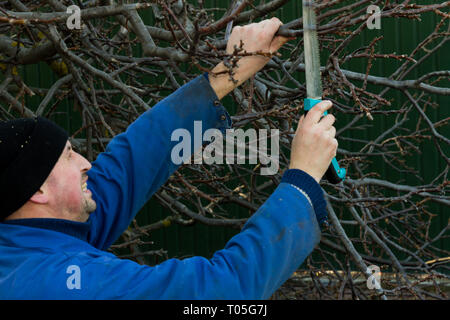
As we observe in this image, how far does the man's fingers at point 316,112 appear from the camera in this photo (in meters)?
1.66

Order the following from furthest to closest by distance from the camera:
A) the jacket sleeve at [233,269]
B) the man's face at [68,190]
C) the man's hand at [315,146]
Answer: the man's face at [68,190] < the man's hand at [315,146] < the jacket sleeve at [233,269]

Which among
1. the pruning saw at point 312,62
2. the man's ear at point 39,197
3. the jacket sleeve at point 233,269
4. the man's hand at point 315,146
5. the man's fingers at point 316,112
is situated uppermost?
the pruning saw at point 312,62

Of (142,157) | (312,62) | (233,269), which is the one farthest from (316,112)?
(142,157)

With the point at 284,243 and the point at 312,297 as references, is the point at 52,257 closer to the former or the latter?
the point at 284,243

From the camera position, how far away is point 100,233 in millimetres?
2037

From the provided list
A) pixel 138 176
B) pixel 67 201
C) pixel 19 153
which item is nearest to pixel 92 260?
pixel 67 201

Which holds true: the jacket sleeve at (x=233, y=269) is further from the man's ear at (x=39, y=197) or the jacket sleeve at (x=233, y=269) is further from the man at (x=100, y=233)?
the man's ear at (x=39, y=197)

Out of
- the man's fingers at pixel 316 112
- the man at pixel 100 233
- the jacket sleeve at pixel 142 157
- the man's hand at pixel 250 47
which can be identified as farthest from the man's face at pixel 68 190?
the man's fingers at pixel 316 112

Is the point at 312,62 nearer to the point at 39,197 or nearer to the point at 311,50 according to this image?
the point at 311,50

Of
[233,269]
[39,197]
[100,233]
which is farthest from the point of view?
[100,233]

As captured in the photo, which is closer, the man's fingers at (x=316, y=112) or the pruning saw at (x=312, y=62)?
the man's fingers at (x=316, y=112)

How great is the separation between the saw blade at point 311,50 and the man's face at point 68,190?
74 cm

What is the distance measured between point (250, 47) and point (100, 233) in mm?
829
